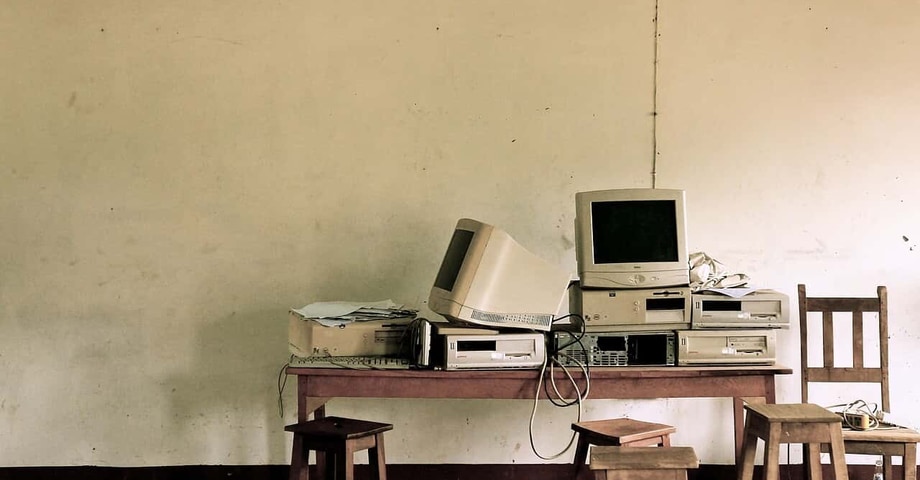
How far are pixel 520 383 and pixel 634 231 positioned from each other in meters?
0.66

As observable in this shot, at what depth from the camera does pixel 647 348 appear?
273 cm

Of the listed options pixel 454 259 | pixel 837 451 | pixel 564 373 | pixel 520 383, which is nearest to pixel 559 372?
pixel 564 373

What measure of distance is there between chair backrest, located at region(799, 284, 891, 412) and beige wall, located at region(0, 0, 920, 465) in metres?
0.22

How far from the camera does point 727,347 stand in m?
2.67

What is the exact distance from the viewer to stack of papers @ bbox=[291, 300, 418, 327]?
2.74 m

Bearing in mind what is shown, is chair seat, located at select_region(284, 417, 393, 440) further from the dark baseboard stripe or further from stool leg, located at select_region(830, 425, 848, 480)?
stool leg, located at select_region(830, 425, 848, 480)

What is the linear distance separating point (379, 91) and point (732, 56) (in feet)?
4.77

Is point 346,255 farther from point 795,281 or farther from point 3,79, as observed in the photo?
point 795,281

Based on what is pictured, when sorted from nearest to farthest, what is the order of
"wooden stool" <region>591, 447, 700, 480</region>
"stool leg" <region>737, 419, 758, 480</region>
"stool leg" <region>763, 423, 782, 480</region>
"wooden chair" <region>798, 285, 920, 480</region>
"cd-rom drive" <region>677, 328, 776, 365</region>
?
"wooden stool" <region>591, 447, 700, 480</region> < "stool leg" <region>763, 423, 782, 480</region> < "stool leg" <region>737, 419, 758, 480</region> < "cd-rom drive" <region>677, 328, 776, 365</region> < "wooden chair" <region>798, 285, 920, 480</region>

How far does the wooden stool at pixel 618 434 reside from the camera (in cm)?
252

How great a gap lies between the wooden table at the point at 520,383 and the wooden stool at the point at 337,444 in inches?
3.7

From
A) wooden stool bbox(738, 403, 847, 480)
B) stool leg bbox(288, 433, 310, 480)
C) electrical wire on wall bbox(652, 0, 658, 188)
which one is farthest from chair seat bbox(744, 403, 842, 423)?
stool leg bbox(288, 433, 310, 480)

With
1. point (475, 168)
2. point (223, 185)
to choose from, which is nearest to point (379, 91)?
point (475, 168)

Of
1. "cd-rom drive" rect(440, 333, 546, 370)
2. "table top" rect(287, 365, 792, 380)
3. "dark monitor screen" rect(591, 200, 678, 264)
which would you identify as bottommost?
"table top" rect(287, 365, 792, 380)
